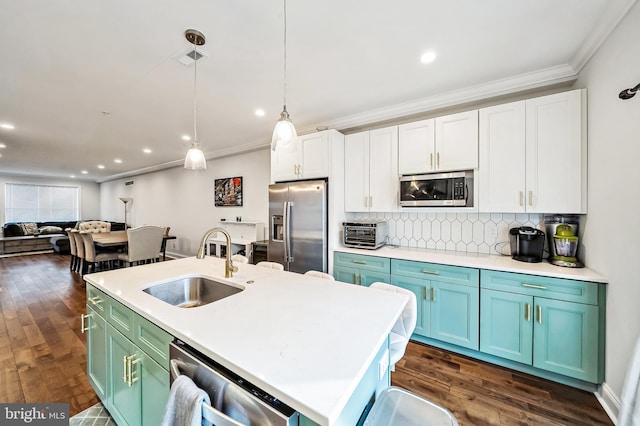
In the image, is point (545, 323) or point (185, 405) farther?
point (545, 323)

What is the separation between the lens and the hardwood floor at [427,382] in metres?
1.68

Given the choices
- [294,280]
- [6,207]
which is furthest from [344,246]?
[6,207]

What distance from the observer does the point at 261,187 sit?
15.8ft

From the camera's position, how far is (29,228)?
786 centimetres

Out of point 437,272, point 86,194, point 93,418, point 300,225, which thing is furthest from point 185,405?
point 86,194

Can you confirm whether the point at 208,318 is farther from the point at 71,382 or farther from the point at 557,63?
the point at 557,63

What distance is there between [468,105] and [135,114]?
163 inches

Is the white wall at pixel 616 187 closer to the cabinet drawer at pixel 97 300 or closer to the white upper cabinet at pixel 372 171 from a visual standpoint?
the white upper cabinet at pixel 372 171

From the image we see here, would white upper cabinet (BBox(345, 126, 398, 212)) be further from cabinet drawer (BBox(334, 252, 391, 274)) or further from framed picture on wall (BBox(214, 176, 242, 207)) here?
framed picture on wall (BBox(214, 176, 242, 207))

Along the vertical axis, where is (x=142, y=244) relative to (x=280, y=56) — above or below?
below

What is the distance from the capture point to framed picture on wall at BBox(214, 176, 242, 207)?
16.9 feet

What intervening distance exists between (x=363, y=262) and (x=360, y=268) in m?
0.08

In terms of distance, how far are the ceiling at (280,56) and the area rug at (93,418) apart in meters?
2.63

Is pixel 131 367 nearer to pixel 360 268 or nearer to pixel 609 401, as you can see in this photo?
pixel 360 268
